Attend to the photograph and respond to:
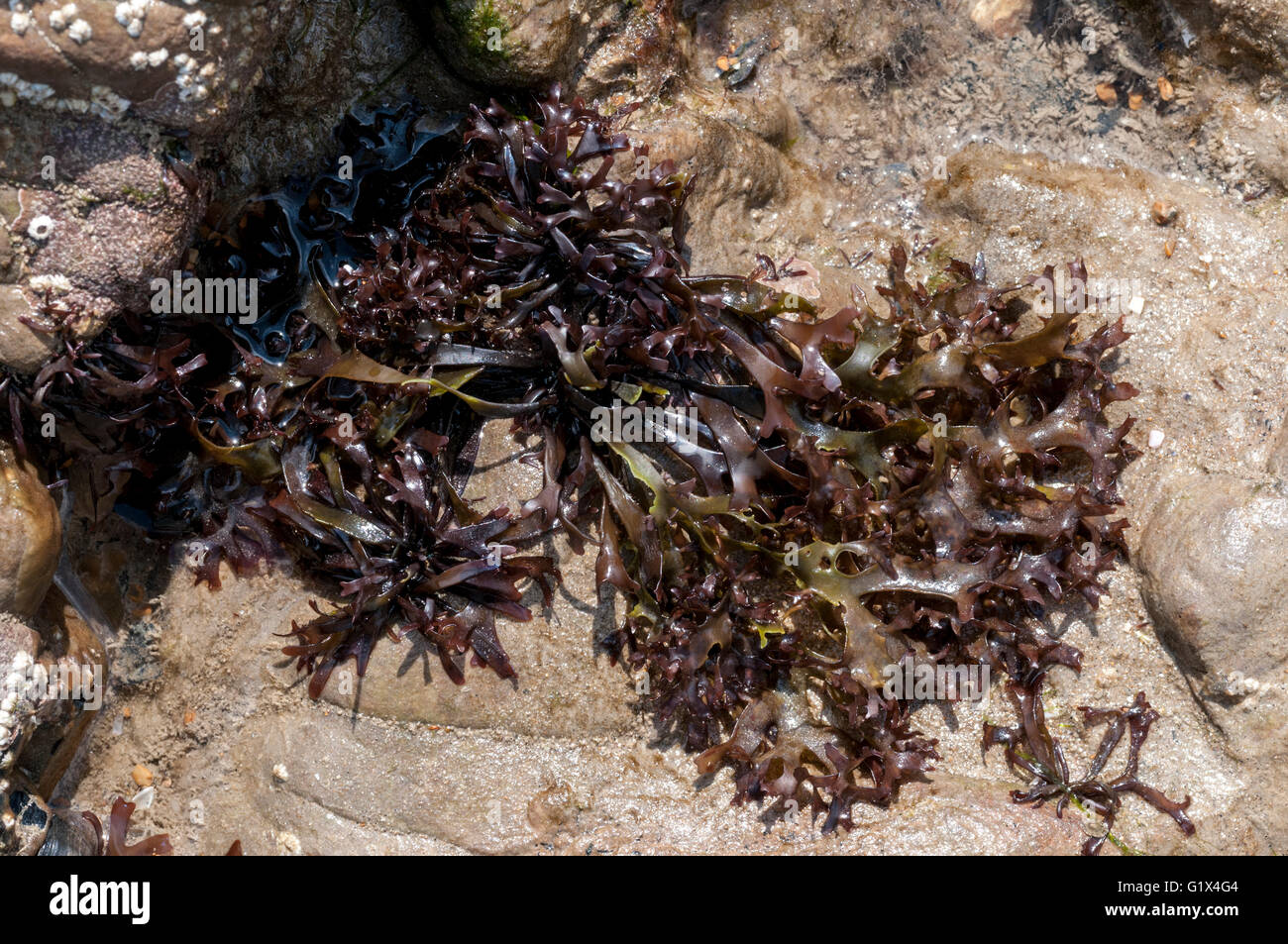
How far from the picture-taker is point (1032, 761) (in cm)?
307

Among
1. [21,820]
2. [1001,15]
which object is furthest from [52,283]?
[1001,15]

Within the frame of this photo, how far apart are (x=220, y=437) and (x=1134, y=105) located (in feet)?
12.5

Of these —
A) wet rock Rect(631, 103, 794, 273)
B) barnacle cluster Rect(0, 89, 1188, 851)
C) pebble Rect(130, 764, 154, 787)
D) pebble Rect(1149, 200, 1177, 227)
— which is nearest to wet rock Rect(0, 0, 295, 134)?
barnacle cluster Rect(0, 89, 1188, 851)

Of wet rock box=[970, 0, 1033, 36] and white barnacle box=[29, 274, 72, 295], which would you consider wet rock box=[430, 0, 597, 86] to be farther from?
wet rock box=[970, 0, 1033, 36]

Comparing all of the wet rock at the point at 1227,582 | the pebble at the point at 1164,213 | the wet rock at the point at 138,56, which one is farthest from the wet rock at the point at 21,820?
the pebble at the point at 1164,213

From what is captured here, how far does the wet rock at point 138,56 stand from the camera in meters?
2.37

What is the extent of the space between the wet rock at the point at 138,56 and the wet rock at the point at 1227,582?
134 inches

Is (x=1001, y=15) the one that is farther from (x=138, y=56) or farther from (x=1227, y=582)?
(x=138, y=56)

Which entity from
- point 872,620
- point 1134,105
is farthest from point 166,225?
point 1134,105

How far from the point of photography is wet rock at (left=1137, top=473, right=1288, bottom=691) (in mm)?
2986

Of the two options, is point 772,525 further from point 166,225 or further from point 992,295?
point 166,225

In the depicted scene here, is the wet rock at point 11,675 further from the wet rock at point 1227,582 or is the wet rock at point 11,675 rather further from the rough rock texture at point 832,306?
the wet rock at point 1227,582

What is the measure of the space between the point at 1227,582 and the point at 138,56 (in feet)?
12.1

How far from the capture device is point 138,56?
2473 millimetres
